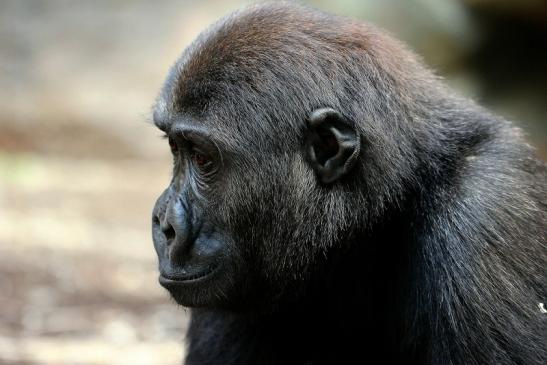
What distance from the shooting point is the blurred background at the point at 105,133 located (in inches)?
349

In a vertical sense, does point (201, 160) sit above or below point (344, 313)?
above

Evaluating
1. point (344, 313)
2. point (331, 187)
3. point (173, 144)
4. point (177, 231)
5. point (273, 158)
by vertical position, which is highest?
point (173, 144)

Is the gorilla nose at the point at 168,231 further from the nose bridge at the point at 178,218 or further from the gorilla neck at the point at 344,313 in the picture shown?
the gorilla neck at the point at 344,313

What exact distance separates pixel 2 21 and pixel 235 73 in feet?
42.0

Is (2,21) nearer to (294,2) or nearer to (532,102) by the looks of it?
(532,102)

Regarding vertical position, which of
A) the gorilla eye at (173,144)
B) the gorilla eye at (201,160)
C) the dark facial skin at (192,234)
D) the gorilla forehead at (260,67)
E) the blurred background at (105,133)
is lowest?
the dark facial skin at (192,234)

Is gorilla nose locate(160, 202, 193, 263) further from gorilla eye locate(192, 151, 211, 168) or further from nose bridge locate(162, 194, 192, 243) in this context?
gorilla eye locate(192, 151, 211, 168)

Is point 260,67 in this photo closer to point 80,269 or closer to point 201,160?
point 201,160

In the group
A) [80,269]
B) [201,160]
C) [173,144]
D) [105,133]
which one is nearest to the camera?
[201,160]

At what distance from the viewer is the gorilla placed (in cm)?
505

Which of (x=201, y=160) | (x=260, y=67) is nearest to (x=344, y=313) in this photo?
(x=201, y=160)

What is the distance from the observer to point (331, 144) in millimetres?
5188

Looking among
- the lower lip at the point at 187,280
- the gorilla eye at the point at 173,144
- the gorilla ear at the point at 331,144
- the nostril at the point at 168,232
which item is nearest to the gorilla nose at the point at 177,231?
the nostril at the point at 168,232

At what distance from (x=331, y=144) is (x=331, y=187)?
24 centimetres
